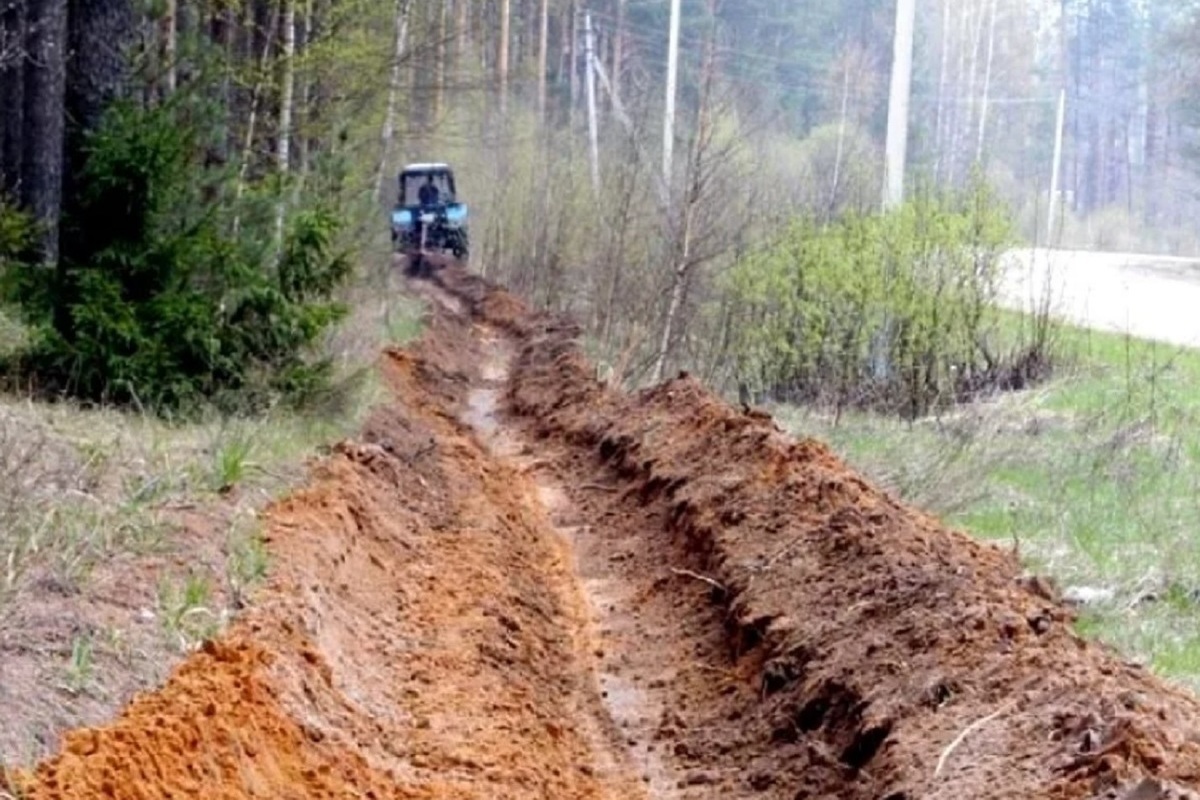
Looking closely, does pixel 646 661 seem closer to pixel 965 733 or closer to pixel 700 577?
pixel 700 577

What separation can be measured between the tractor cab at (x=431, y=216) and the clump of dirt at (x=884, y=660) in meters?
30.0

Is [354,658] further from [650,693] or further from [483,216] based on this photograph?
[483,216]

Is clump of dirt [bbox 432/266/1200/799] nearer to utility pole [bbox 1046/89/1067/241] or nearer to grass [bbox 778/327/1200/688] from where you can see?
grass [bbox 778/327/1200/688]

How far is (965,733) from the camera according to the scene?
5898 mm

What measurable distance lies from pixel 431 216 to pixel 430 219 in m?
0.12

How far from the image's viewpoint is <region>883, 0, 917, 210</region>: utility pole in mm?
18781

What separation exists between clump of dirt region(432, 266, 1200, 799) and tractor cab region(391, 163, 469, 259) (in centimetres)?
3005

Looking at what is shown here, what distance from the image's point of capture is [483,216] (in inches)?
1599

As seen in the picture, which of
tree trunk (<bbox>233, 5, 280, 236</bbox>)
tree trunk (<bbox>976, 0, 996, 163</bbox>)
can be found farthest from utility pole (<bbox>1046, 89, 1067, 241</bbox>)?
tree trunk (<bbox>233, 5, 280, 236</bbox>)

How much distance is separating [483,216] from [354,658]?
33161mm

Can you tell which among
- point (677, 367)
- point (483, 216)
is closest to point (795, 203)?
point (677, 367)

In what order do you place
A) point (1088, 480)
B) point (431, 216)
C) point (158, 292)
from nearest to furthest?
1. point (1088, 480)
2. point (158, 292)
3. point (431, 216)

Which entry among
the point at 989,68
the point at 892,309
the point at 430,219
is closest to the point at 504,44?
the point at 430,219

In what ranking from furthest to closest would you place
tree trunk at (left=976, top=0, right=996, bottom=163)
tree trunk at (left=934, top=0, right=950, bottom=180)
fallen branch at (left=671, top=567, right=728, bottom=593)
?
tree trunk at (left=976, top=0, right=996, bottom=163) < tree trunk at (left=934, top=0, right=950, bottom=180) < fallen branch at (left=671, top=567, right=728, bottom=593)
